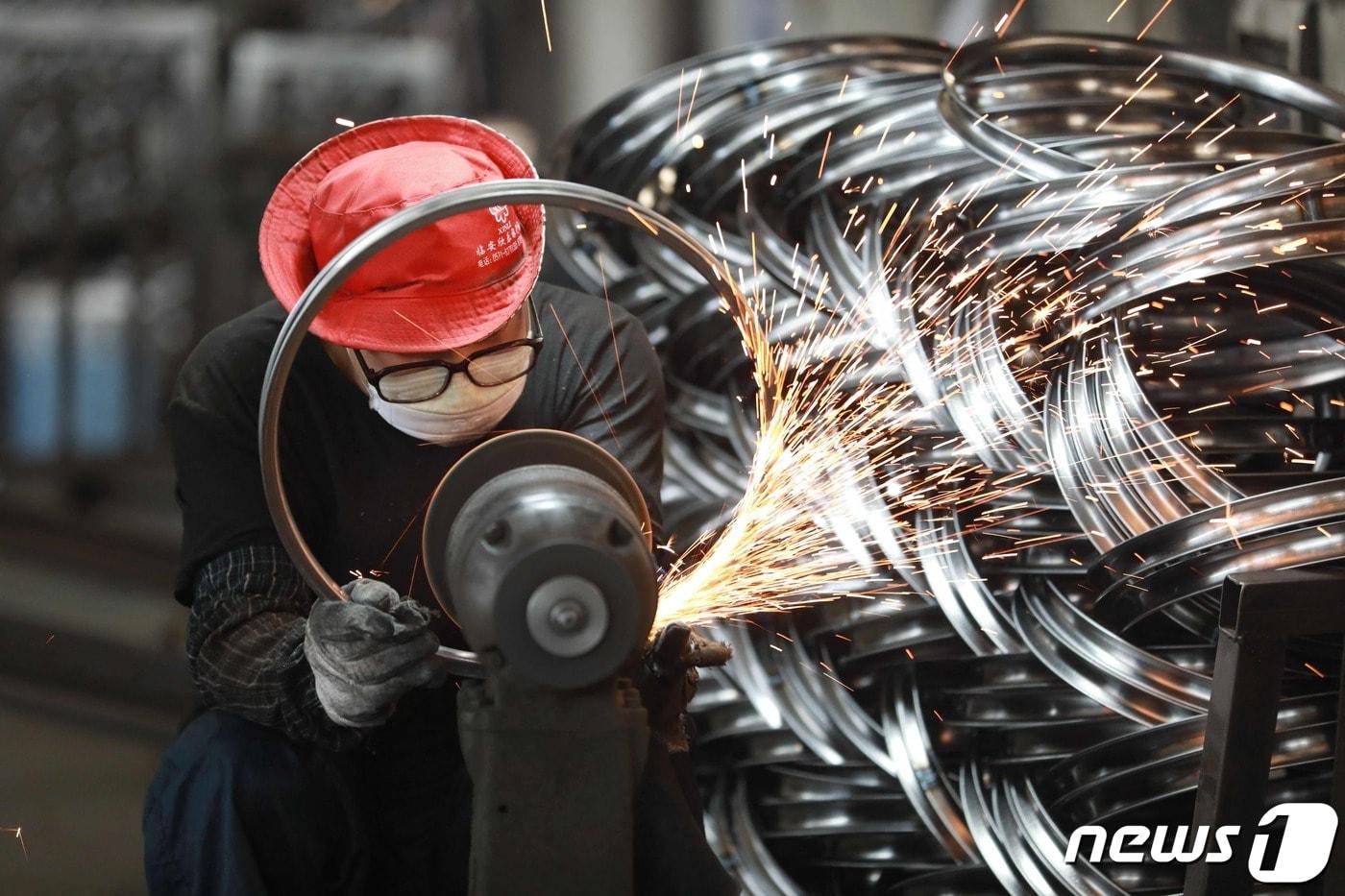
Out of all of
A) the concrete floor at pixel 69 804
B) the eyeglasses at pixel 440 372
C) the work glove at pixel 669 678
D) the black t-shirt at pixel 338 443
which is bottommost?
the concrete floor at pixel 69 804

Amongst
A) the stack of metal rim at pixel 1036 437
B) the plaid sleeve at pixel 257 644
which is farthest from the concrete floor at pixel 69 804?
the stack of metal rim at pixel 1036 437

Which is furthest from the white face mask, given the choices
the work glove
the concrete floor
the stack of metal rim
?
the concrete floor

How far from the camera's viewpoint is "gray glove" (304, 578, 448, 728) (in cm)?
121

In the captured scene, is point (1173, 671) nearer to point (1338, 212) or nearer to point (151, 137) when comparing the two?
point (1338, 212)

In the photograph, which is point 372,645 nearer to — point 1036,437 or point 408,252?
point 408,252

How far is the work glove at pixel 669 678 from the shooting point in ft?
4.22

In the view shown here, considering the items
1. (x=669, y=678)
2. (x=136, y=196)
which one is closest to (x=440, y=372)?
(x=669, y=678)

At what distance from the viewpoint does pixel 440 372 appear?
144 cm

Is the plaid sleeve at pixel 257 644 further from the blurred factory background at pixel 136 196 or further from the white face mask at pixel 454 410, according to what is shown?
the blurred factory background at pixel 136 196

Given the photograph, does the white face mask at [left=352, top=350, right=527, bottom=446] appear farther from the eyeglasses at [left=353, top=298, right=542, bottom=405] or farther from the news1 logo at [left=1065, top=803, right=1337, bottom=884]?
the news1 logo at [left=1065, top=803, right=1337, bottom=884]

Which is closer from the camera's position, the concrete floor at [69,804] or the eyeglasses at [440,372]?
the eyeglasses at [440,372]

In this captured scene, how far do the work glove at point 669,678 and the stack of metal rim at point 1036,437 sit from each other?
21.2 inches

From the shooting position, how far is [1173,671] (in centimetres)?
161

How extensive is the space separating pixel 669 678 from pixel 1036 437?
67 cm
